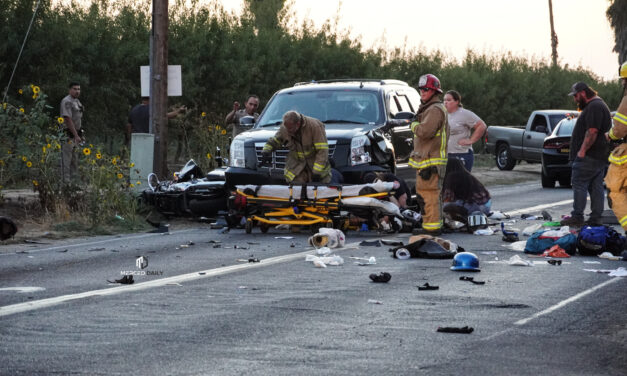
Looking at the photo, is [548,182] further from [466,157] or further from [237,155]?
[237,155]

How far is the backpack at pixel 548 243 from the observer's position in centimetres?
1259

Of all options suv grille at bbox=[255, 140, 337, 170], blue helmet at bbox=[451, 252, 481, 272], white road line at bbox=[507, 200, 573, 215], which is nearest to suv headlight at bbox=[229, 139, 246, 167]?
suv grille at bbox=[255, 140, 337, 170]

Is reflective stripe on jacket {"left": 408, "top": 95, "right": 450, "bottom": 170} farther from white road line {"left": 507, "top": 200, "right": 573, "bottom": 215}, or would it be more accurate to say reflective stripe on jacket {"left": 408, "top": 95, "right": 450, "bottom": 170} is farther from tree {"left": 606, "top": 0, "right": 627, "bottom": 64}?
tree {"left": 606, "top": 0, "right": 627, "bottom": 64}

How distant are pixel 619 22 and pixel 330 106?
45.6m

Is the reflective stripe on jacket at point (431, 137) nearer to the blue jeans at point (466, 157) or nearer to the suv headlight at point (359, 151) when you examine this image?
the suv headlight at point (359, 151)

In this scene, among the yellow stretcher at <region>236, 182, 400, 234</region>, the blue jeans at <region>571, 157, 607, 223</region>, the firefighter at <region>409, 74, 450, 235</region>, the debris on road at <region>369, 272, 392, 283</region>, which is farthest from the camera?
the blue jeans at <region>571, 157, 607, 223</region>

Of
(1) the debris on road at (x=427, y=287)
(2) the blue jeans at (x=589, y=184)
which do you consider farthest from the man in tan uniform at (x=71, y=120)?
(1) the debris on road at (x=427, y=287)

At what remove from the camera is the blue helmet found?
1100 cm

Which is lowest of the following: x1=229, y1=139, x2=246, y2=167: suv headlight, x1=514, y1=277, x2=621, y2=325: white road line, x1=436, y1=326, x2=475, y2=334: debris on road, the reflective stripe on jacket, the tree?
x1=514, y1=277, x2=621, y2=325: white road line

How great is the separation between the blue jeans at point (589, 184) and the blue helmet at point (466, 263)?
4853mm

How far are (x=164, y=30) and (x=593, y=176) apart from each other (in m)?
7.74

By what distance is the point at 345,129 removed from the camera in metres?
16.1

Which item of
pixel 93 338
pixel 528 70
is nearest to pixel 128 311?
pixel 93 338

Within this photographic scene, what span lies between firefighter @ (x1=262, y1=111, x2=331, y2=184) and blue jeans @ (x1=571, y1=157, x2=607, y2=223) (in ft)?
11.2
